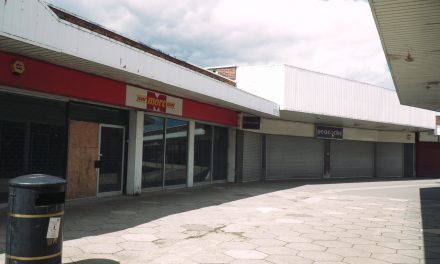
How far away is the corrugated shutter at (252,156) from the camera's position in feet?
64.7

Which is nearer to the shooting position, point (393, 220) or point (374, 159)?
point (393, 220)

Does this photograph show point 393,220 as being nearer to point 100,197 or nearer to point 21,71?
point 100,197

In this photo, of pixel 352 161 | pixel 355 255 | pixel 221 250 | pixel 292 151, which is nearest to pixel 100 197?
pixel 221 250

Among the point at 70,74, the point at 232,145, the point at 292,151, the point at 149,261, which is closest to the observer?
the point at 149,261

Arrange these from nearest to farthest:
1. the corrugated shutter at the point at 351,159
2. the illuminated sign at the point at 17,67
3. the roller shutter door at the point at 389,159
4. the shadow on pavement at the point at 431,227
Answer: the shadow on pavement at the point at 431,227, the illuminated sign at the point at 17,67, the corrugated shutter at the point at 351,159, the roller shutter door at the point at 389,159

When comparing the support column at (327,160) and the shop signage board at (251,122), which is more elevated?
the shop signage board at (251,122)

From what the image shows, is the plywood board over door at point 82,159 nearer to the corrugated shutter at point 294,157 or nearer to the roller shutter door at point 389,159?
the corrugated shutter at point 294,157

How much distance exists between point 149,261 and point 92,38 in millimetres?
4660

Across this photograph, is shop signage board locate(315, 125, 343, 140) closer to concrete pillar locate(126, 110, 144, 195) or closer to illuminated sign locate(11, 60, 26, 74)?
concrete pillar locate(126, 110, 144, 195)

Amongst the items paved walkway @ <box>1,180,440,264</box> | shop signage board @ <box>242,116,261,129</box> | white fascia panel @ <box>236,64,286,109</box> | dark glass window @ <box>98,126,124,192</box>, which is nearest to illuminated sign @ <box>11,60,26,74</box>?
paved walkway @ <box>1,180,440,264</box>

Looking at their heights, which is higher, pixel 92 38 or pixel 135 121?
pixel 92 38

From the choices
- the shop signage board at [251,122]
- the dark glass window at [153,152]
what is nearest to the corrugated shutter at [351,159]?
the shop signage board at [251,122]

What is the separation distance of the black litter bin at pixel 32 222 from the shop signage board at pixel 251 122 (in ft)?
46.0

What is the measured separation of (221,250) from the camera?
6.54m
